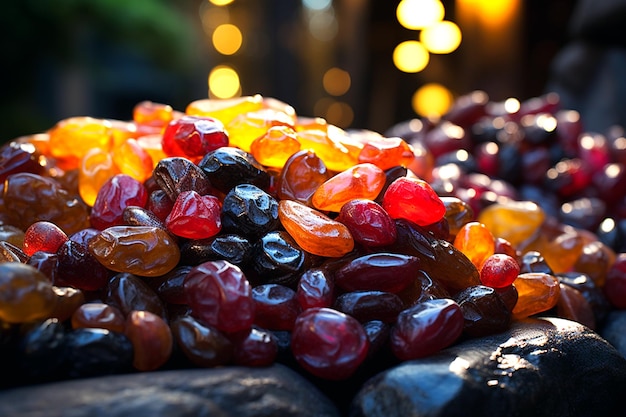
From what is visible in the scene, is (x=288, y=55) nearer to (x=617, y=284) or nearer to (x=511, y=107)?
(x=511, y=107)

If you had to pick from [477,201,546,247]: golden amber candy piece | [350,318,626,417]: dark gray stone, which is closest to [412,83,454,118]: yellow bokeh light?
[477,201,546,247]: golden amber candy piece

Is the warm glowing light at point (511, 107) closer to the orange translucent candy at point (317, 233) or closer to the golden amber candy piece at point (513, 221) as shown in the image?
the golden amber candy piece at point (513, 221)

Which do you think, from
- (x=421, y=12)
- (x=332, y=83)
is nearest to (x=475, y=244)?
(x=421, y=12)

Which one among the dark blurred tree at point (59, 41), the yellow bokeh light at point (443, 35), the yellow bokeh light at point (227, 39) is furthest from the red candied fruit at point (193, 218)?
the yellow bokeh light at point (227, 39)

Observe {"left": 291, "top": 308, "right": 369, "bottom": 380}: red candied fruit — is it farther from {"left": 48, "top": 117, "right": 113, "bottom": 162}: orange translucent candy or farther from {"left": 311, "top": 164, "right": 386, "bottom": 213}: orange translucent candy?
{"left": 48, "top": 117, "right": 113, "bottom": 162}: orange translucent candy

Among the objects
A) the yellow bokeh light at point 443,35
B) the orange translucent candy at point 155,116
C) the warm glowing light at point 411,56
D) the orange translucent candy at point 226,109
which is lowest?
the orange translucent candy at point 155,116
